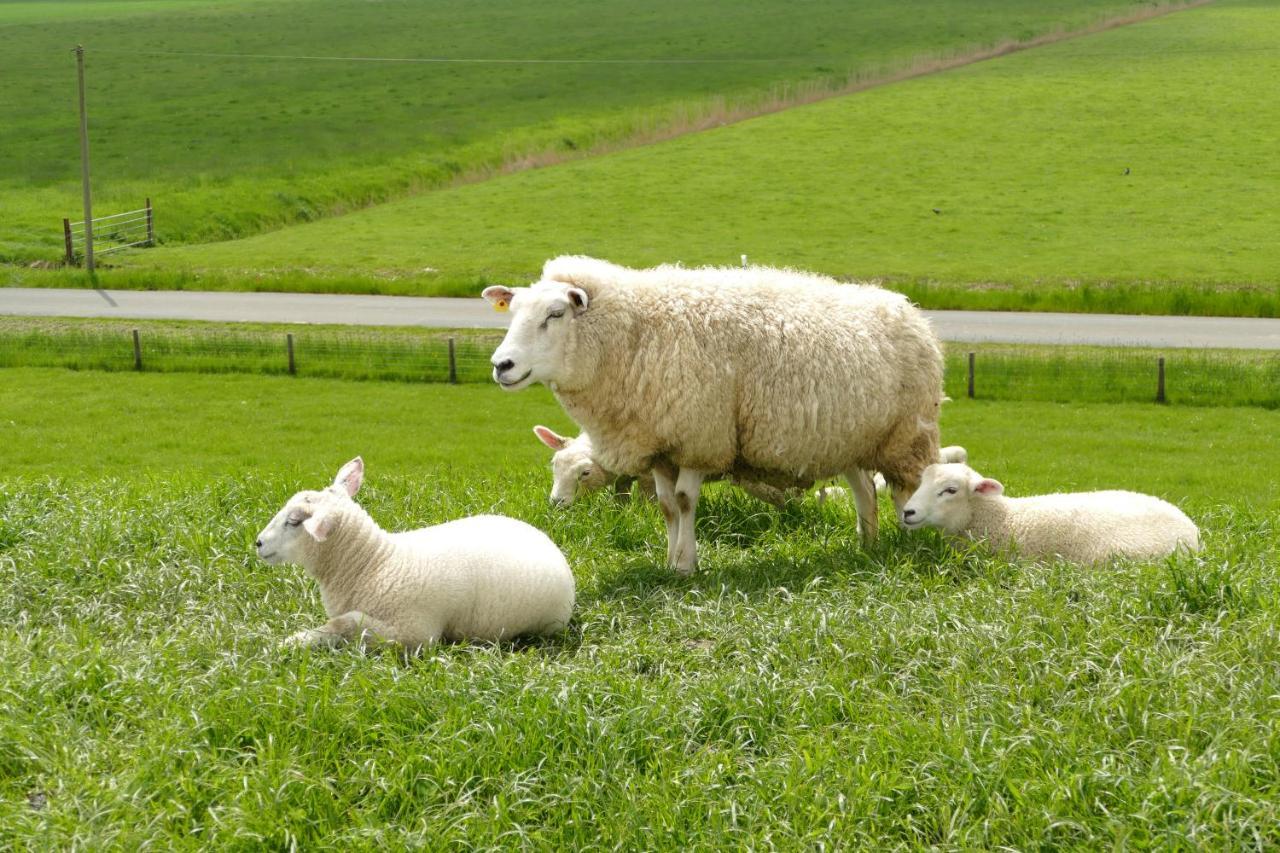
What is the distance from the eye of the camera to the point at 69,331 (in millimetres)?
31641

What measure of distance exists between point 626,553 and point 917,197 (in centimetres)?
4081

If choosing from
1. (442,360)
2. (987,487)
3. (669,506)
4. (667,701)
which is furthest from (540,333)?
(442,360)

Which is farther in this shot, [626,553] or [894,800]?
[626,553]

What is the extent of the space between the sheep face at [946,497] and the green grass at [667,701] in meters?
0.23

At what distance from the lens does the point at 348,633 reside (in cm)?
891

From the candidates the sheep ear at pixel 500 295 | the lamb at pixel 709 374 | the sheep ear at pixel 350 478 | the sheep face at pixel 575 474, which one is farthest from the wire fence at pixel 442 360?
the sheep ear at pixel 350 478

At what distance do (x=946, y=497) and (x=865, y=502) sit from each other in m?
1.00

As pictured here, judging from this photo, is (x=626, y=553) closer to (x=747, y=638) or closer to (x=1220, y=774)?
(x=747, y=638)

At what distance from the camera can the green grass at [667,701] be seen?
6.57 metres

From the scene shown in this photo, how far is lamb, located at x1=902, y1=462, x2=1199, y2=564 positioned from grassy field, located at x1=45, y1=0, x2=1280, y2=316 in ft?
86.1

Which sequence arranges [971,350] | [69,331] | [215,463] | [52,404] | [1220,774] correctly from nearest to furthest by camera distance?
[1220,774] → [215,463] → [52,404] → [971,350] → [69,331]

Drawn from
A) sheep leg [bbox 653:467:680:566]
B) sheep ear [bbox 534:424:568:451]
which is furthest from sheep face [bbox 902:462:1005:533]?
sheep ear [bbox 534:424:568:451]

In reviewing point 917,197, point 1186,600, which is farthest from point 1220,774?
point 917,197

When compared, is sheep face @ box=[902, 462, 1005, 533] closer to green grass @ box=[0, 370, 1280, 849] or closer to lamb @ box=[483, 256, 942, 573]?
green grass @ box=[0, 370, 1280, 849]
